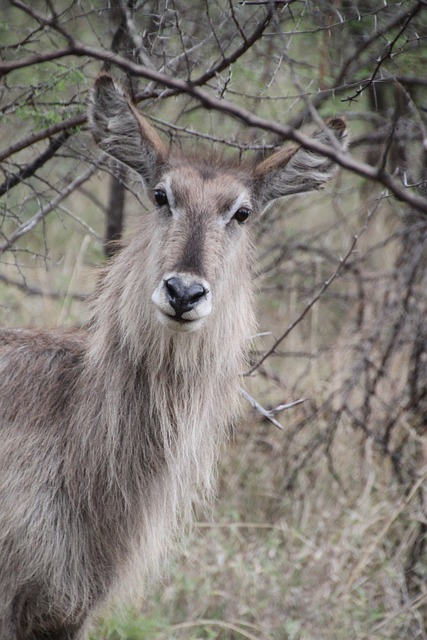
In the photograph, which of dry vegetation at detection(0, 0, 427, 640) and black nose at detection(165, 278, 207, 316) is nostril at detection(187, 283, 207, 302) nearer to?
black nose at detection(165, 278, 207, 316)

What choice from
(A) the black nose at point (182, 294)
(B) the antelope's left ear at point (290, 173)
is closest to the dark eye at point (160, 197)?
(B) the antelope's left ear at point (290, 173)

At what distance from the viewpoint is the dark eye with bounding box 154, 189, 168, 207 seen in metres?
3.75

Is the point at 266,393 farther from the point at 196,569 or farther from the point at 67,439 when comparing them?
the point at 67,439

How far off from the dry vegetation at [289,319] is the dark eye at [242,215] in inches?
24.0

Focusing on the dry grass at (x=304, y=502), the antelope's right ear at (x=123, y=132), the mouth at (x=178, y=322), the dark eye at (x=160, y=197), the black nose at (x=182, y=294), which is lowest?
the dry grass at (x=304, y=502)

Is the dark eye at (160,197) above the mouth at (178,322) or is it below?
above

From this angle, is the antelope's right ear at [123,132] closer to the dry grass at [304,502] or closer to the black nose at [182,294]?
the dry grass at [304,502]

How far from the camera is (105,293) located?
3.95 m

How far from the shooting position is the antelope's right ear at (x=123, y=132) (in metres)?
3.75

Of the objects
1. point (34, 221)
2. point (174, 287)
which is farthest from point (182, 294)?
point (34, 221)

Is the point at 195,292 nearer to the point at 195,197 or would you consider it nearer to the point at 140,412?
the point at 195,197

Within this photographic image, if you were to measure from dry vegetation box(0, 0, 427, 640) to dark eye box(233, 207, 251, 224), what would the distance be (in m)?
0.61

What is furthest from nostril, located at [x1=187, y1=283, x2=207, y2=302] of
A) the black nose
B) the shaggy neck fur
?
the shaggy neck fur

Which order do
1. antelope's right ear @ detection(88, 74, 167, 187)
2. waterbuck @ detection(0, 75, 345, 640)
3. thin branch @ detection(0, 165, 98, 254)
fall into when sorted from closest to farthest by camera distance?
waterbuck @ detection(0, 75, 345, 640) < antelope's right ear @ detection(88, 74, 167, 187) < thin branch @ detection(0, 165, 98, 254)
